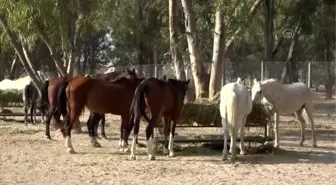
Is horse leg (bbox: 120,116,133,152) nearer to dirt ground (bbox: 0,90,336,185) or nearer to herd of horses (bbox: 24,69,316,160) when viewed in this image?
herd of horses (bbox: 24,69,316,160)

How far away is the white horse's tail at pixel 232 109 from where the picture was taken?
431 inches

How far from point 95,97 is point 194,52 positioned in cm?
651

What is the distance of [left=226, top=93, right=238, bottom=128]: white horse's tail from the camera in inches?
431

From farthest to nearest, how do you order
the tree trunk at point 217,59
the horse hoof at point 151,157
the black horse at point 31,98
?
the black horse at point 31,98, the tree trunk at point 217,59, the horse hoof at point 151,157

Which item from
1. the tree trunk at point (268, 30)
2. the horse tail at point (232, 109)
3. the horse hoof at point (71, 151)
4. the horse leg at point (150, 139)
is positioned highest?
the tree trunk at point (268, 30)

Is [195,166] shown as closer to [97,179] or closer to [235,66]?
[97,179]

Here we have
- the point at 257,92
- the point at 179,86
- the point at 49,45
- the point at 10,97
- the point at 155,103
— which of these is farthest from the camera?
the point at 10,97

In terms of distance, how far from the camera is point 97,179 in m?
8.91

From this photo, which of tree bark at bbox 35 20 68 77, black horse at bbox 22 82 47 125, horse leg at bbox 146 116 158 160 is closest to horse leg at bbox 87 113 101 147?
horse leg at bbox 146 116 158 160

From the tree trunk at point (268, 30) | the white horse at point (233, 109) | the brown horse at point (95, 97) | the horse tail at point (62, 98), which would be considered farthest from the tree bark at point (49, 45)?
the tree trunk at point (268, 30)

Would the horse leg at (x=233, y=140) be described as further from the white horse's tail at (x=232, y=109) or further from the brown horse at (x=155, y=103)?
the brown horse at (x=155, y=103)

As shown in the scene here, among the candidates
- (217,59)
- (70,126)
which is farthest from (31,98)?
(70,126)

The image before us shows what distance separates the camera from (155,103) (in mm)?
11352

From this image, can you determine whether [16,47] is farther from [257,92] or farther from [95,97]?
[257,92]
